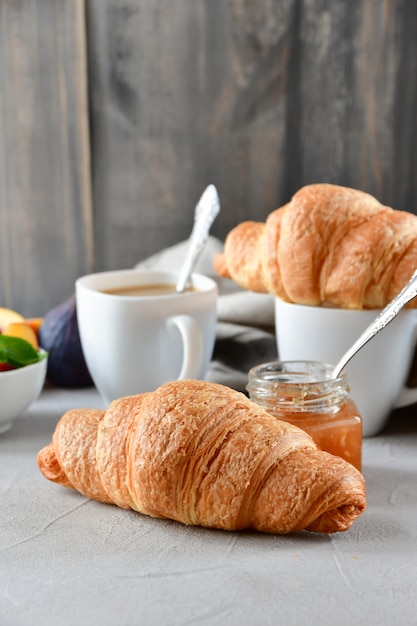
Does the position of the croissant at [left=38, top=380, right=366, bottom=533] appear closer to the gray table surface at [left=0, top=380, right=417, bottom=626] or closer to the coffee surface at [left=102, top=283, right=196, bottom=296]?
the gray table surface at [left=0, top=380, right=417, bottom=626]

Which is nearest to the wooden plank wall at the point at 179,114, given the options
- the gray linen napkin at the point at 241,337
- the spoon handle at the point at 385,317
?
the gray linen napkin at the point at 241,337

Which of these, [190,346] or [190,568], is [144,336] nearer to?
[190,346]

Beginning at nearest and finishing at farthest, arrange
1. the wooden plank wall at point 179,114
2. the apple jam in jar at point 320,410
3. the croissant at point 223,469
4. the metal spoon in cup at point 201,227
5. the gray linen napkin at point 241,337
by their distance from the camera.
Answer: the croissant at point 223,469 → the apple jam in jar at point 320,410 → the metal spoon in cup at point 201,227 → the gray linen napkin at point 241,337 → the wooden plank wall at point 179,114

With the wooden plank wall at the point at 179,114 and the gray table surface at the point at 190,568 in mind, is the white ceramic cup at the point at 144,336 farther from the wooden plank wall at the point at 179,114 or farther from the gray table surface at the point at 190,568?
the wooden plank wall at the point at 179,114

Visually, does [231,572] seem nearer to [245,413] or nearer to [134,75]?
[245,413]

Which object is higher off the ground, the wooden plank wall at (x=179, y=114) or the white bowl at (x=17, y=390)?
the wooden plank wall at (x=179, y=114)

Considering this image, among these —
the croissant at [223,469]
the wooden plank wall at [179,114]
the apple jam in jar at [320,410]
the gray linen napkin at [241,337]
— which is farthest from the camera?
the wooden plank wall at [179,114]

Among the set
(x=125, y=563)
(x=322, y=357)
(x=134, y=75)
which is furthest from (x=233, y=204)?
(x=125, y=563)
